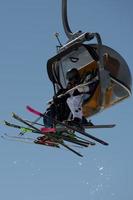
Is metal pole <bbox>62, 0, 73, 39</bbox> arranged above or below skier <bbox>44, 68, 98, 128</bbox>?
above

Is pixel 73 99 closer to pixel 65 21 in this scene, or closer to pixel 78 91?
pixel 78 91

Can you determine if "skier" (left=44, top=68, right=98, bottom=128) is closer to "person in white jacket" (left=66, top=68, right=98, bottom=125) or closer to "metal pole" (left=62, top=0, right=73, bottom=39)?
"person in white jacket" (left=66, top=68, right=98, bottom=125)

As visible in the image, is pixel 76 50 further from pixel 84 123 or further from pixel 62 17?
pixel 84 123

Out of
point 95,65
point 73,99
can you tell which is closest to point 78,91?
point 73,99

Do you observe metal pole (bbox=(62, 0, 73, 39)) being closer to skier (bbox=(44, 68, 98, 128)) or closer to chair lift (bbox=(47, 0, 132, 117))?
chair lift (bbox=(47, 0, 132, 117))

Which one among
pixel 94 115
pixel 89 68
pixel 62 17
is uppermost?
pixel 62 17

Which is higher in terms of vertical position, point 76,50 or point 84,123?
point 76,50

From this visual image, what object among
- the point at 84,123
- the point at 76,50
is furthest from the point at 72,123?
the point at 76,50

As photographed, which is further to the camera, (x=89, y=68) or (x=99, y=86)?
(x=89, y=68)

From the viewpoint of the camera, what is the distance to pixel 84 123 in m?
19.5

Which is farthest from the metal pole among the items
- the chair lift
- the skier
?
the skier

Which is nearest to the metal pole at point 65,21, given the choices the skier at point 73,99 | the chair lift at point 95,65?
the chair lift at point 95,65

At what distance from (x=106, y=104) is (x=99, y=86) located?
Answer: 908 millimetres

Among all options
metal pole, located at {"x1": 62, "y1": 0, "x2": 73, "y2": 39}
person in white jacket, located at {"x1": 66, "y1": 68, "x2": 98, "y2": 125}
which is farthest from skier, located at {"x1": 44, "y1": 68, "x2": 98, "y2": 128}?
metal pole, located at {"x1": 62, "y1": 0, "x2": 73, "y2": 39}
